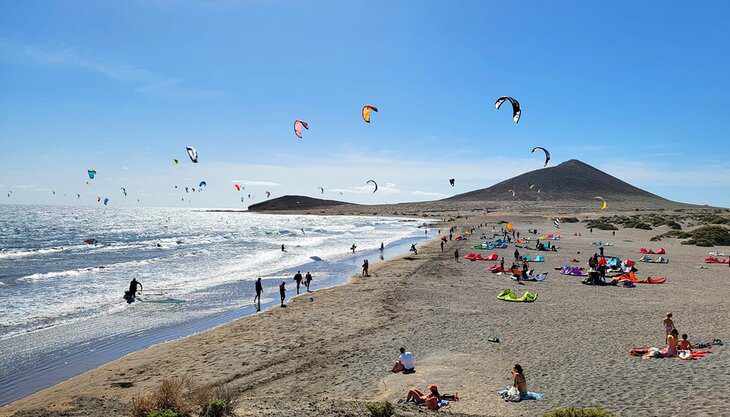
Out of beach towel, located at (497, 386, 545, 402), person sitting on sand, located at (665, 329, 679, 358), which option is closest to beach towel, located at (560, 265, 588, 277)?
person sitting on sand, located at (665, 329, 679, 358)

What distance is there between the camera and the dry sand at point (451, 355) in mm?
7926

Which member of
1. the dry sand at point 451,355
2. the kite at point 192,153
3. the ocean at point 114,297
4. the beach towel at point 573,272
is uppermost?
the kite at point 192,153

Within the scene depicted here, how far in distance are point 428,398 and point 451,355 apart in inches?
130

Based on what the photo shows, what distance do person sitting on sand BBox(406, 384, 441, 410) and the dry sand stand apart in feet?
1.88

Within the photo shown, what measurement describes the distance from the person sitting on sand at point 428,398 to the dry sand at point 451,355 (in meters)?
0.57

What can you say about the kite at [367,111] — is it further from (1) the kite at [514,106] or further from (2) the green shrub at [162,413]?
(2) the green shrub at [162,413]

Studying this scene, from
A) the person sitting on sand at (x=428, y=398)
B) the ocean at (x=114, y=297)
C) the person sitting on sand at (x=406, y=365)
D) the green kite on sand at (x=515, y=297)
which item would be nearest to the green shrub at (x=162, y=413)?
the person sitting on sand at (x=428, y=398)

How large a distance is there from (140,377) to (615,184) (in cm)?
17815

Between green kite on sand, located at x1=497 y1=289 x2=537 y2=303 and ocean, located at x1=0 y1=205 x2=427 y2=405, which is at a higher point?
green kite on sand, located at x1=497 y1=289 x2=537 y2=303

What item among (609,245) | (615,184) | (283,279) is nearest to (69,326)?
(283,279)

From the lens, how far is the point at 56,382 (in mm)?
11055

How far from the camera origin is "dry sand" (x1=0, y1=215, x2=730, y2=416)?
312 inches

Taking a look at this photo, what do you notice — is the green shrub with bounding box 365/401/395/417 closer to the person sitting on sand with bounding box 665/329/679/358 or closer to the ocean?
the person sitting on sand with bounding box 665/329/679/358

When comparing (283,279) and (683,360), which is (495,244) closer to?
(283,279)
